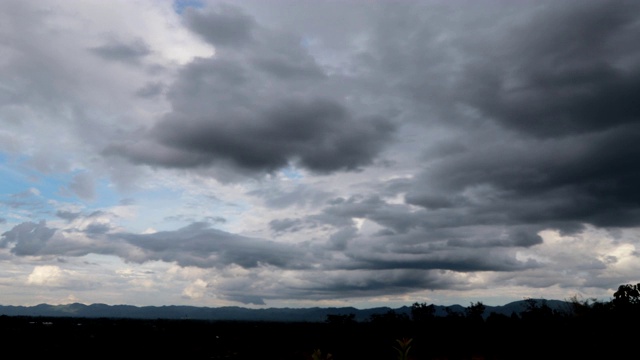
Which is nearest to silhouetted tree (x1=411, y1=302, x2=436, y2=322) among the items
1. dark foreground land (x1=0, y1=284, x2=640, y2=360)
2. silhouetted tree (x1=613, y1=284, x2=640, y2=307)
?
dark foreground land (x1=0, y1=284, x2=640, y2=360)

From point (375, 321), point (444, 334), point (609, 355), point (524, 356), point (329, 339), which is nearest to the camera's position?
point (609, 355)

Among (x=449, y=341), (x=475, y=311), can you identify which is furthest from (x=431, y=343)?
(x=475, y=311)

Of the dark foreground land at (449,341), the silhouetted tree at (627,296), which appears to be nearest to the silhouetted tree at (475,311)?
the dark foreground land at (449,341)

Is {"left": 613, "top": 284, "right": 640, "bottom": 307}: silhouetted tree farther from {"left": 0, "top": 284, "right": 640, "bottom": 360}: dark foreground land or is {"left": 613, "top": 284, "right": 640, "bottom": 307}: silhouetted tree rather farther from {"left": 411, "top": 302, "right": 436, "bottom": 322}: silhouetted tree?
{"left": 411, "top": 302, "right": 436, "bottom": 322}: silhouetted tree

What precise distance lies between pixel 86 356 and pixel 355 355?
25.7 meters

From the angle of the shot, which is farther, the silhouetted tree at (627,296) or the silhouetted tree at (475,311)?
the silhouetted tree at (475,311)

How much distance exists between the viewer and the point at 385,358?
1380 inches

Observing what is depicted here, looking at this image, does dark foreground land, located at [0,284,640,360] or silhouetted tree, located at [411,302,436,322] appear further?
silhouetted tree, located at [411,302,436,322]

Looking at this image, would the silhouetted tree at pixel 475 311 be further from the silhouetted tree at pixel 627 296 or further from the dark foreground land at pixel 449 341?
the silhouetted tree at pixel 627 296

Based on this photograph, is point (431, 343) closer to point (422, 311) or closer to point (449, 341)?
point (449, 341)

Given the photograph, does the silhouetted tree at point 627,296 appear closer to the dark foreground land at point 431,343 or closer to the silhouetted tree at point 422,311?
the dark foreground land at point 431,343

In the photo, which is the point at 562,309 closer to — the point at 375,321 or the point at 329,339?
the point at 329,339

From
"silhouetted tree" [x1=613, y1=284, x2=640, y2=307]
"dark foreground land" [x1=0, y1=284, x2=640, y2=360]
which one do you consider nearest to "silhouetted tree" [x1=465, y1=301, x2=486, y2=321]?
"dark foreground land" [x1=0, y1=284, x2=640, y2=360]

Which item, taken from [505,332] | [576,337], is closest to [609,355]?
[576,337]
